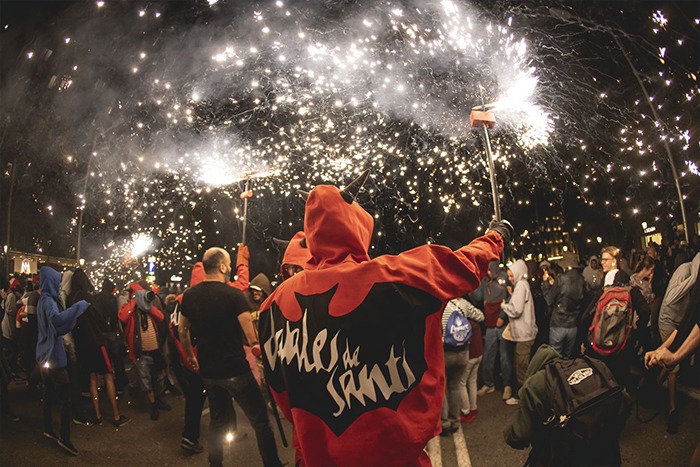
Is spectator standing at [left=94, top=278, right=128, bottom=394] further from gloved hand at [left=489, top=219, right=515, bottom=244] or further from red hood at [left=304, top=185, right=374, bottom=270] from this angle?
gloved hand at [left=489, top=219, right=515, bottom=244]

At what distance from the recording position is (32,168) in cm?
918

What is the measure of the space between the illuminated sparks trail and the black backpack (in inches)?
100.0

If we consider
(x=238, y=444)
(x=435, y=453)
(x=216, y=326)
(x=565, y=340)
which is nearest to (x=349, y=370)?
(x=216, y=326)

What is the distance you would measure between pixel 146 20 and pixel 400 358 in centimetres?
826

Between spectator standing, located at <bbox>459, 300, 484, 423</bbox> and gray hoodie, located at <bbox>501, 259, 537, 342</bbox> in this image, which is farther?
gray hoodie, located at <bbox>501, 259, 537, 342</bbox>

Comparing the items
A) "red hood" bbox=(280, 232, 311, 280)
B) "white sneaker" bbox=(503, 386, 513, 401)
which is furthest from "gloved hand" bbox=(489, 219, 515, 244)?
"white sneaker" bbox=(503, 386, 513, 401)

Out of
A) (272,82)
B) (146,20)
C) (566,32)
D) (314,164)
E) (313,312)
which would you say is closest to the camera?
(313,312)

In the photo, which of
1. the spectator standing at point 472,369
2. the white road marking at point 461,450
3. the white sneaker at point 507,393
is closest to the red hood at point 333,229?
the white road marking at point 461,450

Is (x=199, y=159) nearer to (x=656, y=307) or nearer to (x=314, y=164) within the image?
(x=314, y=164)

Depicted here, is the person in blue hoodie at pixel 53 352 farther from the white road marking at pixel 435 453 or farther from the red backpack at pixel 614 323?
the red backpack at pixel 614 323

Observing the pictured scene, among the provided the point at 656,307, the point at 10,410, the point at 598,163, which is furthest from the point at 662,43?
the point at 10,410

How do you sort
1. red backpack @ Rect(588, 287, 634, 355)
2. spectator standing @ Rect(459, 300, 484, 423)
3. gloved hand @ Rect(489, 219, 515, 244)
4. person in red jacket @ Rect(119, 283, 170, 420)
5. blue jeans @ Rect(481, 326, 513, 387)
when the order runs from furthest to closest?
blue jeans @ Rect(481, 326, 513, 387), person in red jacket @ Rect(119, 283, 170, 420), spectator standing @ Rect(459, 300, 484, 423), red backpack @ Rect(588, 287, 634, 355), gloved hand @ Rect(489, 219, 515, 244)

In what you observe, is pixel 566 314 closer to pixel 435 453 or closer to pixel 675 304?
pixel 675 304

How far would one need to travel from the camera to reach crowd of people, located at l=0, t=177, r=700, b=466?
1833mm
